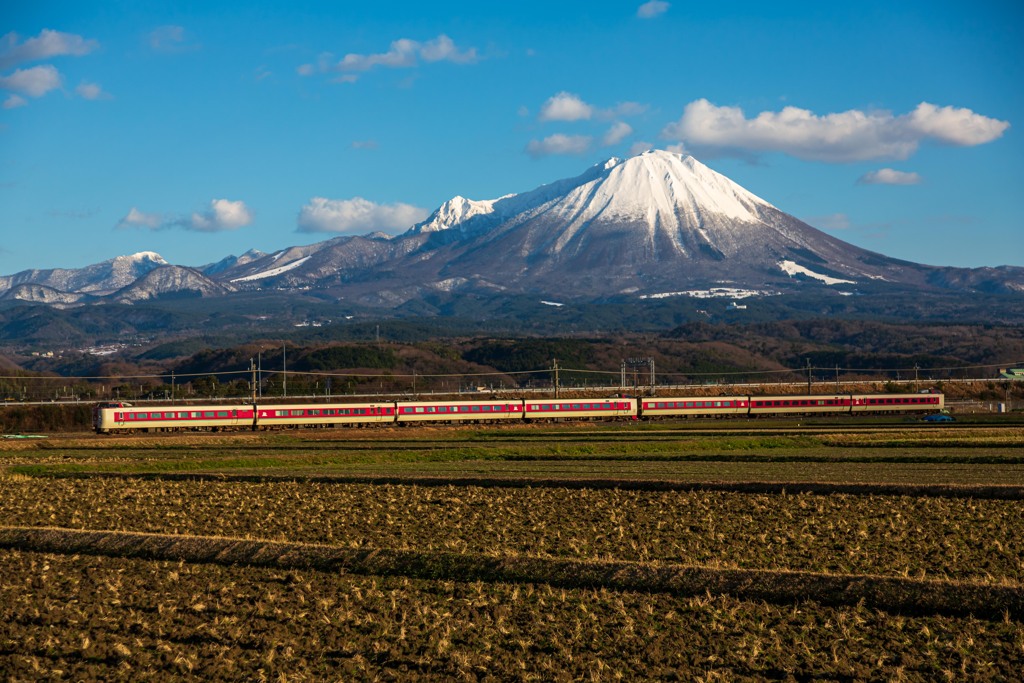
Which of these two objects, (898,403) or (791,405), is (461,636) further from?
(898,403)

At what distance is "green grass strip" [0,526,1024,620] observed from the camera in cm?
1964

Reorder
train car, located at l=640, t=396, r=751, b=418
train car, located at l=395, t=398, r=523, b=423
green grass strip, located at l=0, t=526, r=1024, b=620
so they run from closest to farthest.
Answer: green grass strip, located at l=0, t=526, r=1024, b=620 → train car, located at l=395, t=398, r=523, b=423 → train car, located at l=640, t=396, r=751, b=418

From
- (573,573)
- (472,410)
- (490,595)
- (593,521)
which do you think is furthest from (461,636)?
(472,410)

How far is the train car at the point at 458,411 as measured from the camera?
93.3m

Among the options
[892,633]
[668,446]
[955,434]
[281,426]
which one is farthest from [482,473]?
[281,426]

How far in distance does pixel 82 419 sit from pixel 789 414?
69.3m

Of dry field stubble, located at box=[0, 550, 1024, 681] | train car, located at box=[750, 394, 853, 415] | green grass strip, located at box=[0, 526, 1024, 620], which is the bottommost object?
dry field stubble, located at box=[0, 550, 1024, 681]

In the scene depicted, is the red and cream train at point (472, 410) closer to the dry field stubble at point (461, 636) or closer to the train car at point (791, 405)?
the train car at point (791, 405)

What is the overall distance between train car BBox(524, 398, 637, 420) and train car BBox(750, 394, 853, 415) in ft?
44.7

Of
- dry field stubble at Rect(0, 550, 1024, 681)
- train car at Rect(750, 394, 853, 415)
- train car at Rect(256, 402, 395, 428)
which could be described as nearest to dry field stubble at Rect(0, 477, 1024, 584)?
dry field stubble at Rect(0, 550, 1024, 681)

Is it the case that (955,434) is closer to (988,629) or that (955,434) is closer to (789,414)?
(789,414)

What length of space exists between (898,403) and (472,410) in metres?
44.9

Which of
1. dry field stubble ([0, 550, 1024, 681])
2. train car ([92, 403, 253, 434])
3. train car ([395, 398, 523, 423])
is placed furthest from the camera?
train car ([395, 398, 523, 423])

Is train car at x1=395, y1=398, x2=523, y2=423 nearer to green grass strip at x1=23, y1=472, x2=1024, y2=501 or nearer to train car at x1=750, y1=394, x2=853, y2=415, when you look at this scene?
train car at x1=750, y1=394, x2=853, y2=415
